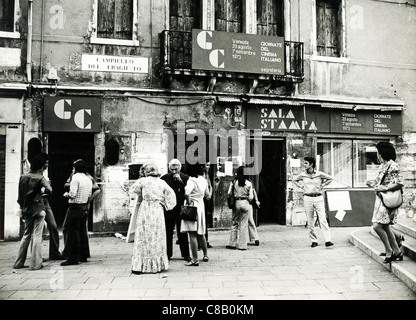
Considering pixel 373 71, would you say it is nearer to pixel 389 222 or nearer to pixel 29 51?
pixel 389 222

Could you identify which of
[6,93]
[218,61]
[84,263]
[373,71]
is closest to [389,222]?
[84,263]

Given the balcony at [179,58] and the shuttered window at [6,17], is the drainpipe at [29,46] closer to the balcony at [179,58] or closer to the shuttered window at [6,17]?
the shuttered window at [6,17]

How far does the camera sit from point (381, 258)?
7.04 metres

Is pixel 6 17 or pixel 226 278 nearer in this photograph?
Answer: pixel 226 278

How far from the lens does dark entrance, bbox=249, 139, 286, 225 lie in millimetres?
12477

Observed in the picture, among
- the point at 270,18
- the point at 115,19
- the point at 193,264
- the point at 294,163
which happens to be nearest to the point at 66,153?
the point at 115,19

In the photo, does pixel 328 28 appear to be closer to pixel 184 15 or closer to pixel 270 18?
pixel 270 18

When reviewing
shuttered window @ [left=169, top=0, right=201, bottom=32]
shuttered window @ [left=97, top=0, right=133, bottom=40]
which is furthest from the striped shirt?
shuttered window @ [left=169, top=0, right=201, bottom=32]

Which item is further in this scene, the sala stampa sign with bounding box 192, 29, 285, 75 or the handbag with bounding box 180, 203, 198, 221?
the sala stampa sign with bounding box 192, 29, 285, 75

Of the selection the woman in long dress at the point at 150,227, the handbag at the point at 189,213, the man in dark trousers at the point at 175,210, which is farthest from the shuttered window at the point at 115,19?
the handbag at the point at 189,213

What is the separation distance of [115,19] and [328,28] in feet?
22.3

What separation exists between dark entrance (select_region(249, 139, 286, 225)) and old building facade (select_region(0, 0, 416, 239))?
48 mm

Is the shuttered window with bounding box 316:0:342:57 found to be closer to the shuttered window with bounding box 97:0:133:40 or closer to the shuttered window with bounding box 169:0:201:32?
the shuttered window with bounding box 169:0:201:32

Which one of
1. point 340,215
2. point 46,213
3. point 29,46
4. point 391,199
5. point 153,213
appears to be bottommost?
point 340,215
